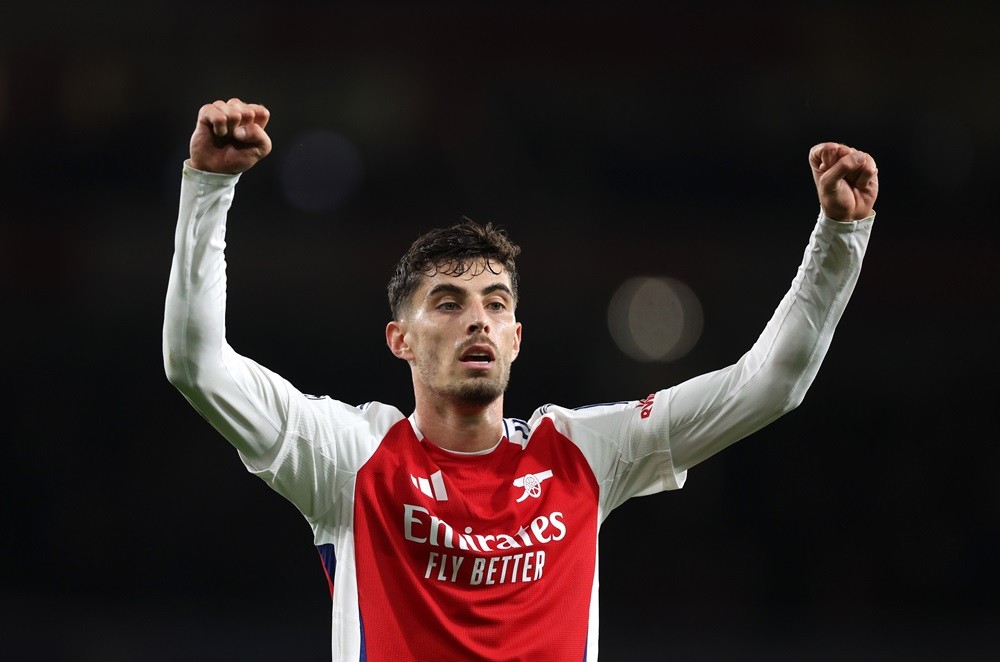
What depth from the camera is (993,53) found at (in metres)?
8.59

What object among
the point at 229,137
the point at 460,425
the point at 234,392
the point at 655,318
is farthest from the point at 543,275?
the point at 229,137

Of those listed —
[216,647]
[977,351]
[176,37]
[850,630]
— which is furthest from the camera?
[176,37]

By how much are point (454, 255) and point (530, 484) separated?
1.97 ft

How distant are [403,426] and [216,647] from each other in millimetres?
3398

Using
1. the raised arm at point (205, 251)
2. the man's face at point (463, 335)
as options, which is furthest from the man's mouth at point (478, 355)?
the raised arm at point (205, 251)

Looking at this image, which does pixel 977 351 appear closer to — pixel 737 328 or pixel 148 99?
pixel 737 328

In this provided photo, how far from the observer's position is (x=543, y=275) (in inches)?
304

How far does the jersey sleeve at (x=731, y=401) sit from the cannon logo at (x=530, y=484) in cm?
15

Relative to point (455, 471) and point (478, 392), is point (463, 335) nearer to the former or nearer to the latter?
point (478, 392)

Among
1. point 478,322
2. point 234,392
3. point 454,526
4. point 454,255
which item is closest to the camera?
point 234,392

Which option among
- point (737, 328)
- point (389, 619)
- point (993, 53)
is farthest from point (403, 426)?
point (993, 53)

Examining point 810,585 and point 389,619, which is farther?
point 810,585

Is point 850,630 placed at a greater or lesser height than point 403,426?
lesser

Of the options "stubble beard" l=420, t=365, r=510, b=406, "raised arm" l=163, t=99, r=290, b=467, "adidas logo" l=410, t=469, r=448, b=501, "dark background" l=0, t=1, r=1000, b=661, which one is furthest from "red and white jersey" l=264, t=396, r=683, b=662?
"dark background" l=0, t=1, r=1000, b=661
